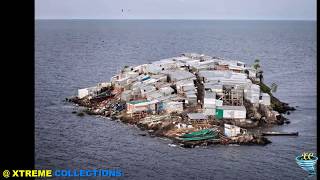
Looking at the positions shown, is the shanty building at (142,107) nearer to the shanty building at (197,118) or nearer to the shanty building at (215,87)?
the shanty building at (197,118)

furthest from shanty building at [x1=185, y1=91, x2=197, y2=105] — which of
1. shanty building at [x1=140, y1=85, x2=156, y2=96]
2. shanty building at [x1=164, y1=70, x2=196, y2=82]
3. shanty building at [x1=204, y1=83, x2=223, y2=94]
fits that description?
shanty building at [x1=164, y1=70, x2=196, y2=82]

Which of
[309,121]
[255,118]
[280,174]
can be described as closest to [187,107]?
[255,118]

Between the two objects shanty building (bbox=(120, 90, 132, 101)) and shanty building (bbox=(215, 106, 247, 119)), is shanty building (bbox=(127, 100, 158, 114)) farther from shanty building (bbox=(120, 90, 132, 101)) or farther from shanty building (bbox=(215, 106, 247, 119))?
shanty building (bbox=(215, 106, 247, 119))

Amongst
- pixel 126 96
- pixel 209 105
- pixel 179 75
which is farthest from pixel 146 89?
pixel 209 105

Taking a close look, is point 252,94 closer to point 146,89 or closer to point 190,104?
point 190,104
